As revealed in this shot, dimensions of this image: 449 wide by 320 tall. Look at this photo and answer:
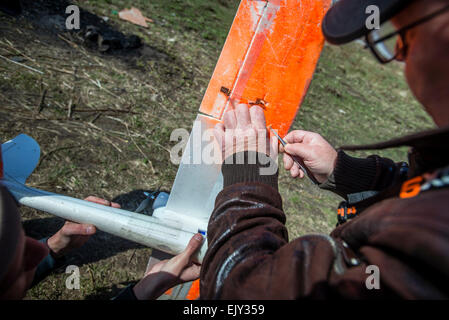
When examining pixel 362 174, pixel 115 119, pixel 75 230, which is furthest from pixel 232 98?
pixel 115 119

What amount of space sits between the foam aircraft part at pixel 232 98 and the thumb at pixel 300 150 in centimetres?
10

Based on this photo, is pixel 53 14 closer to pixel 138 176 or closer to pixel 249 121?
pixel 138 176

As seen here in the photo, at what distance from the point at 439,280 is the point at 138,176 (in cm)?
243

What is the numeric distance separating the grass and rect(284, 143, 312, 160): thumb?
1.46 meters

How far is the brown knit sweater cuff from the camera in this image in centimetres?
118

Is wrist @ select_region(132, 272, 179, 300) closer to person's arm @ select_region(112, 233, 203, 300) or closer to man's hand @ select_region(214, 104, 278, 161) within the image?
person's arm @ select_region(112, 233, 203, 300)

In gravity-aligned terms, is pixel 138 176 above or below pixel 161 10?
below

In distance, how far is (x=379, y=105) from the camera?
635 centimetres

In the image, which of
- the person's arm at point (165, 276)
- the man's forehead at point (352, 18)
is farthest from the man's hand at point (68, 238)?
the man's forehead at point (352, 18)

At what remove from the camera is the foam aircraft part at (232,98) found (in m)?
1.29

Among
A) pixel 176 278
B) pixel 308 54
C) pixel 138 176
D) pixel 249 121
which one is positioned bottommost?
pixel 138 176

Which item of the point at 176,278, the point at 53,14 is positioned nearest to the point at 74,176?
the point at 176,278

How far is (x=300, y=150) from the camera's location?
1490mm

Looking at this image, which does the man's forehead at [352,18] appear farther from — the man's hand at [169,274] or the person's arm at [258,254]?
the man's hand at [169,274]
